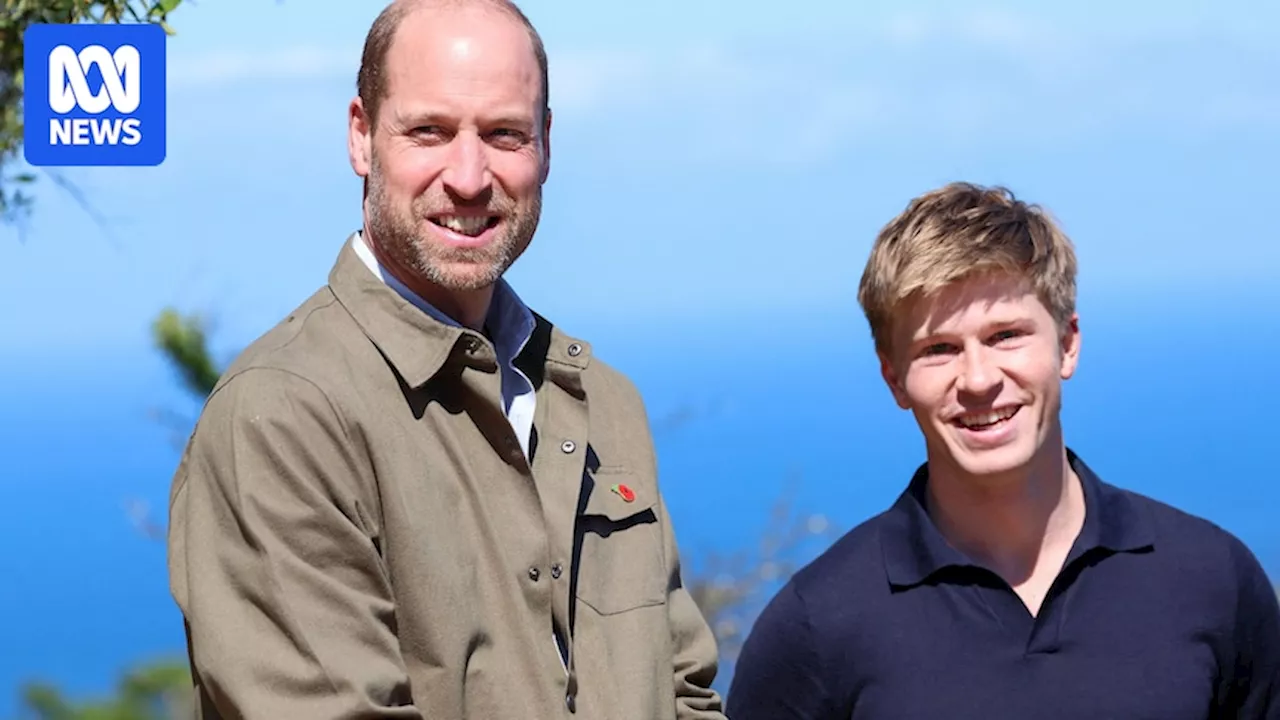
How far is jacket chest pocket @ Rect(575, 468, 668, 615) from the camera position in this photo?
2609 mm

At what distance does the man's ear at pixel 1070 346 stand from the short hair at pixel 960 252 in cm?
2

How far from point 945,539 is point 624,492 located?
Result: 0.57 m

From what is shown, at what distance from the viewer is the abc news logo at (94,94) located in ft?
13.5

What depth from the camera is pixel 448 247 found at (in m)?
2.48

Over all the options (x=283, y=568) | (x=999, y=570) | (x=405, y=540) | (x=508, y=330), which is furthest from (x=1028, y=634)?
(x=283, y=568)

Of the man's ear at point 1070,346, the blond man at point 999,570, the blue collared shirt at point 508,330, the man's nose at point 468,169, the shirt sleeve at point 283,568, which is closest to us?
the shirt sleeve at point 283,568

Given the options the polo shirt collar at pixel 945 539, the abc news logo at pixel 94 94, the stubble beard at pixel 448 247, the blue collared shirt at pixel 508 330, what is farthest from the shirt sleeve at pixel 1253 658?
the abc news logo at pixel 94 94

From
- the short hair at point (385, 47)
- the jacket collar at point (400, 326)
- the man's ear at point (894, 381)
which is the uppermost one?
the short hair at point (385, 47)

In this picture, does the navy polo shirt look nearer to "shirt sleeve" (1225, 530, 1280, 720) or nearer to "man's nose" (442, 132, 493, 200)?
"shirt sleeve" (1225, 530, 1280, 720)

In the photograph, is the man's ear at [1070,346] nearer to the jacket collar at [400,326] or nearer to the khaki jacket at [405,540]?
the khaki jacket at [405,540]

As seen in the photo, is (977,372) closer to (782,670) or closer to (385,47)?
(782,670)

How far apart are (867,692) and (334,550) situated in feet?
3.08

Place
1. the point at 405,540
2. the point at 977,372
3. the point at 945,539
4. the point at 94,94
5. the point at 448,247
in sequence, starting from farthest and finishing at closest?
1. the point at 94,94
2. the point at 945,539
3. the point at 977,372
4. the point at 448,247
5. the point at 405,540

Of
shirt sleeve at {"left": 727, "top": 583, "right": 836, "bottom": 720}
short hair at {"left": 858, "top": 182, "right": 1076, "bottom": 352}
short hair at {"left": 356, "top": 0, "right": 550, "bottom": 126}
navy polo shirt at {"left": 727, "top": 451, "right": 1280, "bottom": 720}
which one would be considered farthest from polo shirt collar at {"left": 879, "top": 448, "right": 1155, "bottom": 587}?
short hair at {"left": 356, "top": 0, "right": 550, "bottom": 126}
